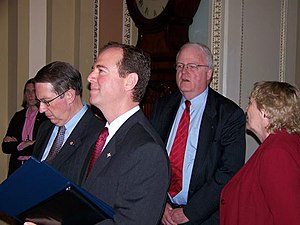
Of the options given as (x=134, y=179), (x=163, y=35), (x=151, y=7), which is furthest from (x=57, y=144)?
(x=151, y=7)

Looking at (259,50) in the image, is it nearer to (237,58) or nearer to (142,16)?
(237,58)

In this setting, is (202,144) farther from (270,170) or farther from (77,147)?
(270,170)

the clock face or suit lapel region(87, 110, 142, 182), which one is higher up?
the clock face

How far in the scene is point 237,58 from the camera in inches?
132

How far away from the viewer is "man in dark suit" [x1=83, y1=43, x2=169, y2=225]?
5.56 feet

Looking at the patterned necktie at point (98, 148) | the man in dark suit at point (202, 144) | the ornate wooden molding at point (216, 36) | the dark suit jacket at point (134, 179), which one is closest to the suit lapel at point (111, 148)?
the dark suit jacket at point (134, 179)

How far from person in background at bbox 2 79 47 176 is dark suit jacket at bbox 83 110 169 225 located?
2.35 metres

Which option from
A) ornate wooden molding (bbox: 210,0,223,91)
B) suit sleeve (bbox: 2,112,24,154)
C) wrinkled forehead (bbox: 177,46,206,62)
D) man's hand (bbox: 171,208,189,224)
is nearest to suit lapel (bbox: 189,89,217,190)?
man's hand (bbox: 171,208,189,224)

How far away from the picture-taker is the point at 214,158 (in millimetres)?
2678

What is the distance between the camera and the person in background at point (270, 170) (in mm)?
1860

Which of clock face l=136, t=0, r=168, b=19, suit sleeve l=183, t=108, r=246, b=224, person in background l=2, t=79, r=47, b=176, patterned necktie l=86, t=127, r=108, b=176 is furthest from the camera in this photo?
person in background l=2, t=79, r=47, b=176

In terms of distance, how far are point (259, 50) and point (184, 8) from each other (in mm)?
574

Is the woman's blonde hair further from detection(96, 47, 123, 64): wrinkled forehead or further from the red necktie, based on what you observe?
the red necktie

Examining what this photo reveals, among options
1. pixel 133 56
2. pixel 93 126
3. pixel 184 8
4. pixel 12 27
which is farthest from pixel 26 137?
pixel 133 56
